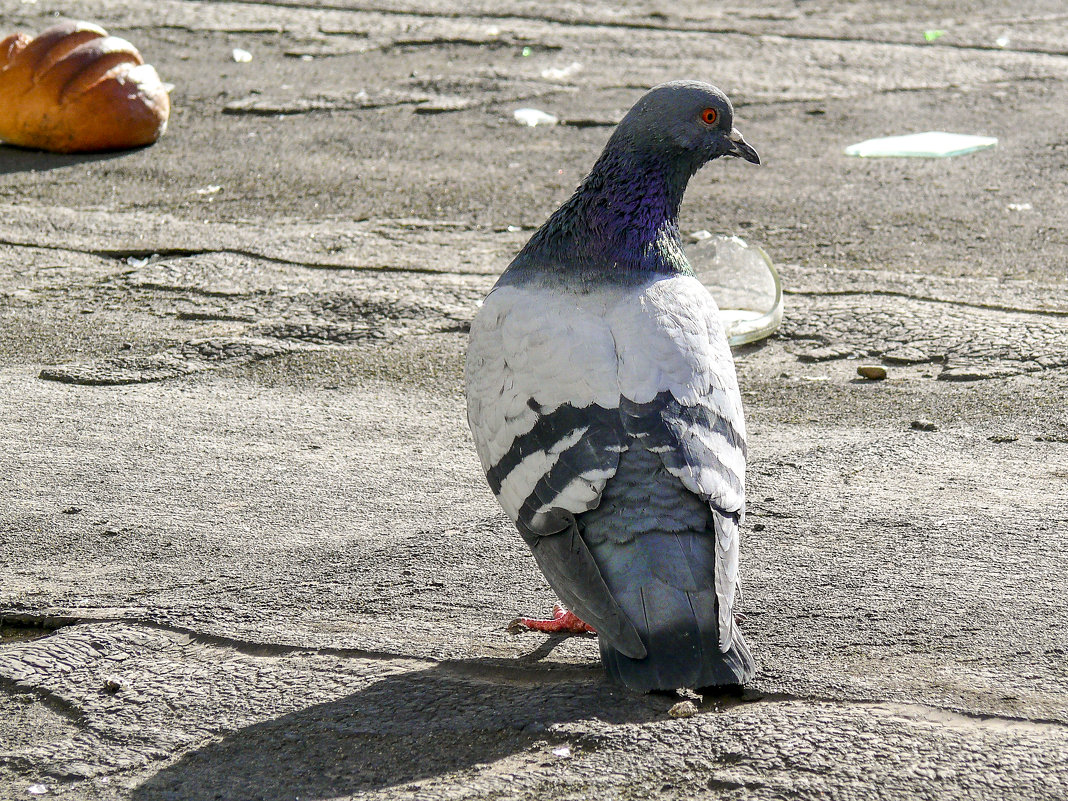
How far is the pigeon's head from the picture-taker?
350 centimetres

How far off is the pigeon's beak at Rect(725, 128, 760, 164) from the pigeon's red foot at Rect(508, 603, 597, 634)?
1.50 metres

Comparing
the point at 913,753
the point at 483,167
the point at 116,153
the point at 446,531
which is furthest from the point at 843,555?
the point at 116,153

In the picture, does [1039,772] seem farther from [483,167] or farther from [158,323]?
[483,167]

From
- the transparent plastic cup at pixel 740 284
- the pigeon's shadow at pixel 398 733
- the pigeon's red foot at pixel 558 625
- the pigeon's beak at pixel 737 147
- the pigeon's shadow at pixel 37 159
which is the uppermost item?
the pigeon's beak at pixel 737 147

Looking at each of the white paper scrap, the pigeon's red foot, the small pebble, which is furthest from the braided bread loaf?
the small pebble

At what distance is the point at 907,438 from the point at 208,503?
7.87 feet

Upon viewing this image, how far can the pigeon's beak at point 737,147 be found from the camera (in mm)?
3699

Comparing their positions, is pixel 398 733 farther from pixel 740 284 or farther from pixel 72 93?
pixel 72 93

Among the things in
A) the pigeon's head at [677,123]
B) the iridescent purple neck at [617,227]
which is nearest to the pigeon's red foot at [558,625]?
the iridescent purple neck at [617,227]

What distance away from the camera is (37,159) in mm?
7594

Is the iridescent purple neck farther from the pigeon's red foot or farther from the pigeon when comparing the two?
the pigeon's red foot

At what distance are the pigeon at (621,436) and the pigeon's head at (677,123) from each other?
210mm

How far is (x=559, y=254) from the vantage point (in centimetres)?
329

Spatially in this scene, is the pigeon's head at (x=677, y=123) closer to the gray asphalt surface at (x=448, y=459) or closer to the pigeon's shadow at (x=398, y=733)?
the gray asphalt surface at (x=448, y=459)
